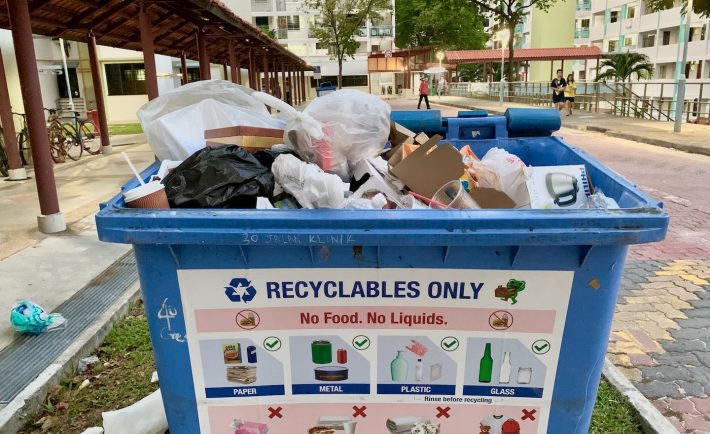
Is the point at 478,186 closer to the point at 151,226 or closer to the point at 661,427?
the point at 151,226

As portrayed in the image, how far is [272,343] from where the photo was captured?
5.76 ft

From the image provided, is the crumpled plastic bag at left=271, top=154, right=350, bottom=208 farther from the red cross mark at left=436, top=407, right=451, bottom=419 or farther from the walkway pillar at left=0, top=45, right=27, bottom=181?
the walkway pillar at left=0, top=45, right=27, bottom=181

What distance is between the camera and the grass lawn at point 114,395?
279 cm

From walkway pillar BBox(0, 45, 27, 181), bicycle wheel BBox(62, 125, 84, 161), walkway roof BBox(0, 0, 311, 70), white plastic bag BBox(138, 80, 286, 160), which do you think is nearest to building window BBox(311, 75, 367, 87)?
walkway roof BBox(0, 0, 311, 70)

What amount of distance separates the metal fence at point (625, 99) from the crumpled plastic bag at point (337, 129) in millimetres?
16068

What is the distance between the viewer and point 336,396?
1833 millimetres

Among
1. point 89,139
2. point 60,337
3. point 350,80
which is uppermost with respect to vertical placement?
point 350,80

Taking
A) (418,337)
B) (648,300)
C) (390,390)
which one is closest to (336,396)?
(390,390)

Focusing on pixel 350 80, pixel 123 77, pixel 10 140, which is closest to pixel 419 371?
pixel 10 140

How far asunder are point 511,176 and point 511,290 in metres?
0.73

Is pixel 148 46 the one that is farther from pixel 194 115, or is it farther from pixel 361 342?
pixel 361 342

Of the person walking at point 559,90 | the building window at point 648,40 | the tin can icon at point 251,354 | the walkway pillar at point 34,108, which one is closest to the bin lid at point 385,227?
the tin can icon at point 251,354

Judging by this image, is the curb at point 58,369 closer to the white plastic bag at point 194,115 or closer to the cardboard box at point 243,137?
the white plastic bag at point 194,115

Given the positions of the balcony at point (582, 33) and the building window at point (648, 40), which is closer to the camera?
the building window at point (648, 40)
